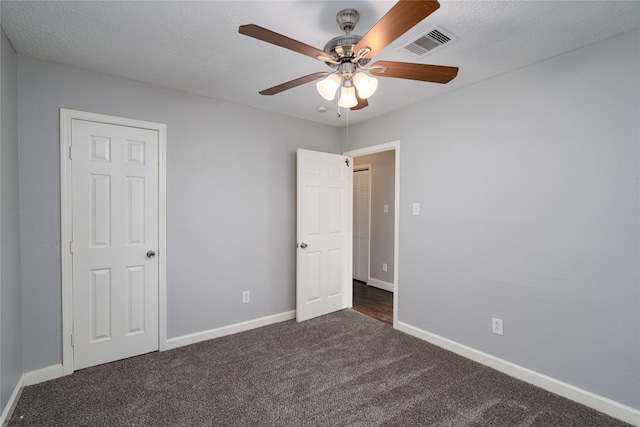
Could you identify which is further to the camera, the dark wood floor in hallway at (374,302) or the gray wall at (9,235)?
the dark wood floor in hallway at (374,302)

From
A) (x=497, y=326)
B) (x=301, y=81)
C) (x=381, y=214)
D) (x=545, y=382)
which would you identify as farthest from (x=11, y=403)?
(x=381, y=214)

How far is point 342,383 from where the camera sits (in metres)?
2.25

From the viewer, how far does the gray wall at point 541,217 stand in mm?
1891

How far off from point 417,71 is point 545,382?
2.39 meters

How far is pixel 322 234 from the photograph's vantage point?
367 cm

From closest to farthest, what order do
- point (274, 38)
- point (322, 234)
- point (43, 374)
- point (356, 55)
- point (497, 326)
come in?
1. point (274, 38)
2. point (356, 55)
3. point (43, 374)
4. point (497, 326)
5. point (322, 234)

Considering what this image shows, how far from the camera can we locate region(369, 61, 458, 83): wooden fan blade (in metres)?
1.51

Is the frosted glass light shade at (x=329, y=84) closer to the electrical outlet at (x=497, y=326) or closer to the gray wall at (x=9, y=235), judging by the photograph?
the gray wall at (x=9, y=235)

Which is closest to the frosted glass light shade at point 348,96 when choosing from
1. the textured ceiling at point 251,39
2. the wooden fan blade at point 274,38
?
the wooden fan blade at point 274,38

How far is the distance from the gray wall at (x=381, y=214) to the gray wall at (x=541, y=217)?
5.19 ft

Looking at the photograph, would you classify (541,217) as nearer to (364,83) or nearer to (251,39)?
(364,83)

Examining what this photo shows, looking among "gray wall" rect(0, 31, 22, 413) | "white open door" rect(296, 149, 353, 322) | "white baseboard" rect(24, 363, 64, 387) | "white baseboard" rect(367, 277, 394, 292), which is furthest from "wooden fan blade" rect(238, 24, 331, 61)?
"white baseboard" rect(367, 277, 394, 292)

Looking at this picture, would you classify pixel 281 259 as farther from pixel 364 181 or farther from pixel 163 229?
pixel 364 181

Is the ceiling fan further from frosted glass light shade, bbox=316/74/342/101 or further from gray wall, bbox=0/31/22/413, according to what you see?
gray wall, bbox=0/31/22/413
